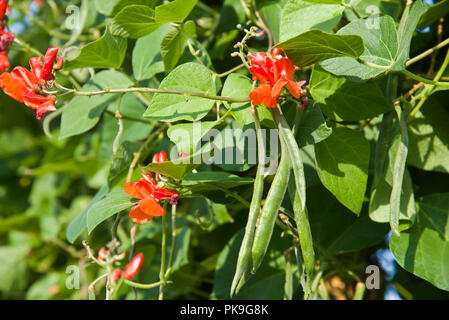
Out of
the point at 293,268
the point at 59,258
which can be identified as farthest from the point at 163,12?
the point at 59,258

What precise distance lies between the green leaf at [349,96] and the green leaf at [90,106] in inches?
13.3

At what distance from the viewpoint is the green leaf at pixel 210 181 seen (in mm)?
621

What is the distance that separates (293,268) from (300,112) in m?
0.29

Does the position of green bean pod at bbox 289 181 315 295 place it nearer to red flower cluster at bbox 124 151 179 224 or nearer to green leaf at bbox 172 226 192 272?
red flower cluster at bbox 124 151 179 224

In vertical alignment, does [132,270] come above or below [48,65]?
below

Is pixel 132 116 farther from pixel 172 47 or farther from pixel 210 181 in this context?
pixel 210 181

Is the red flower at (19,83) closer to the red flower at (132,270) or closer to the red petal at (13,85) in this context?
the red petal at (13,85)

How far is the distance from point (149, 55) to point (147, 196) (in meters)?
0.31

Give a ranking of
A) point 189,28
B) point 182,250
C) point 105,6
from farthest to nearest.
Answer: point 182,250 → point 105,6 → point 189,28

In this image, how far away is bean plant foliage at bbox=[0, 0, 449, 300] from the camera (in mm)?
564

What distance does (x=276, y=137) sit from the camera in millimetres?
613

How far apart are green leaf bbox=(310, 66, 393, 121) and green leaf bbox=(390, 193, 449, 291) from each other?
17cm

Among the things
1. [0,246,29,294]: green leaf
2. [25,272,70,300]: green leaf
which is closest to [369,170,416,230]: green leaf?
[25,272,70,300]: green leaf

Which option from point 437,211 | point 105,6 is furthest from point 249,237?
point 105,6
